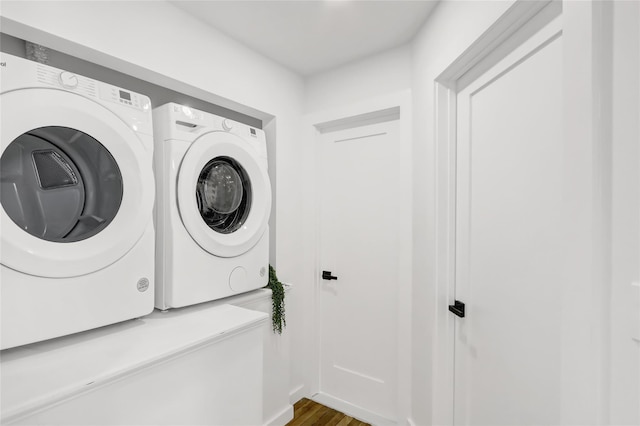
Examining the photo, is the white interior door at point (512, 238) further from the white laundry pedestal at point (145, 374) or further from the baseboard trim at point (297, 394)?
the baseboard trim at point (297, 394)

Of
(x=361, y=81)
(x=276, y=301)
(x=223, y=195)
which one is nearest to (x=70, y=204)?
(x=223, y=195)

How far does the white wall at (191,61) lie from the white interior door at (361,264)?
244mm

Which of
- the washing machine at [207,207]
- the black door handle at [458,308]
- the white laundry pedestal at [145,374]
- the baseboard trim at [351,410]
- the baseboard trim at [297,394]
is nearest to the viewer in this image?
→ the white laundry pedestal at [145,374]

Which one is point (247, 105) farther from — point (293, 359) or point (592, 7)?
point (293, 359)

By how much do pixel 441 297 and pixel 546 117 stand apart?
94 cm

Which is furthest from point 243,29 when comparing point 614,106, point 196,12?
point 614,106

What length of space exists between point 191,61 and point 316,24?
710mm

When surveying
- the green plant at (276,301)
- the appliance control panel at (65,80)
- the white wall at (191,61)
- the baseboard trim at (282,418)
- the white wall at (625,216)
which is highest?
the white wall at (191,61)

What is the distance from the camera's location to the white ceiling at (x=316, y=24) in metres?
1.54

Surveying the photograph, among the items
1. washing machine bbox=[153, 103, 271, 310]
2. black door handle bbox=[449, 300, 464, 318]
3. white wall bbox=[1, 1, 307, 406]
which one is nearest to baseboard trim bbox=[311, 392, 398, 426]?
white wall bbox=[1, 1, 307, 406]

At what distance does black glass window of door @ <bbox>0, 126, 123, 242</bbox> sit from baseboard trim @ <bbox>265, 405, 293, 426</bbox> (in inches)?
63.1

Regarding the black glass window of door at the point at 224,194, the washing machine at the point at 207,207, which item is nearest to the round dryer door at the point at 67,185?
the washing machine at the point at 207,207

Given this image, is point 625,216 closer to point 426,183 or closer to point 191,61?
point 426,183

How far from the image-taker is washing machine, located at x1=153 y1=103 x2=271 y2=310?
4.43 feet
